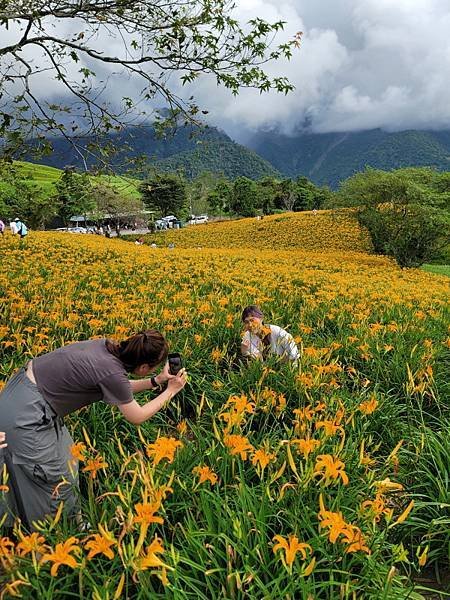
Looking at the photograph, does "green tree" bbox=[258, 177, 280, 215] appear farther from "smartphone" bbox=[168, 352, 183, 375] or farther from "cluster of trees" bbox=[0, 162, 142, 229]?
"smartphone" bbox=[168, 352, 183, 375]

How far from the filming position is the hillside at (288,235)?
23.6m

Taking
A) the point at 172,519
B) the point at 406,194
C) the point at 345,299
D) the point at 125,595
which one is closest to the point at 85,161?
the point at 172,519

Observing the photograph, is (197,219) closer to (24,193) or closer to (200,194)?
(200,194)

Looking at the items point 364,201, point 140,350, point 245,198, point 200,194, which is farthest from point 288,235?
point 200,194

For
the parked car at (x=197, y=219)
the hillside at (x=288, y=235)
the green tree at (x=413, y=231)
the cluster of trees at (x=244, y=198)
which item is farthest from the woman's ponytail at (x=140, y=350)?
the parked car at (x=197, y=219)

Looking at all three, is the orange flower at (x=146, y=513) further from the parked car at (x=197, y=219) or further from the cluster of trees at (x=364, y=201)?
the parked car at (x=197, y=219)

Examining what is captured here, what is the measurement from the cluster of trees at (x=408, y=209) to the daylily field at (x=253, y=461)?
30.9ft

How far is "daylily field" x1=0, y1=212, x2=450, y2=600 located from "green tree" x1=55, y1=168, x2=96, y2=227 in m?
1.01

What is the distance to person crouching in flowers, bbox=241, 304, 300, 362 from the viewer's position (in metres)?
3.53

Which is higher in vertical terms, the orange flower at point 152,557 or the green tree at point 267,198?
the green tree at point 267,198

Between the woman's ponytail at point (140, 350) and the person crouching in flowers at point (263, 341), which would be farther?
the person crouching in flowers at point (263, 341)

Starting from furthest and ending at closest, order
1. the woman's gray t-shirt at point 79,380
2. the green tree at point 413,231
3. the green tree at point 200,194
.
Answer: the green tree at point 200,194 < the green tree at point 413,231 < the woman's gray t-shirt at point 79,380

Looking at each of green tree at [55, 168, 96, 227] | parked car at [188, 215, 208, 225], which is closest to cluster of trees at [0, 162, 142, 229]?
green tree at [55, 168, 96, 227]

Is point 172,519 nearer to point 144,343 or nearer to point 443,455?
point 144,343
